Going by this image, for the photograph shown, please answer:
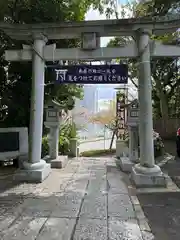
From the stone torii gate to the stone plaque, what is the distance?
5.05ft

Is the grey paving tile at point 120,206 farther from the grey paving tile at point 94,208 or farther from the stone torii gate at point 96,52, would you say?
the stone torii gate at point 96,52

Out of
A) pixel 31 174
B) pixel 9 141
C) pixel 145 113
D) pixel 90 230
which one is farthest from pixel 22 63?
pixel 90 230

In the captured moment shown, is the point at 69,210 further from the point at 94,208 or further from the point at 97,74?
the point at 97,74

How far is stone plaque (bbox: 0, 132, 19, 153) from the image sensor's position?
8852 millimetres

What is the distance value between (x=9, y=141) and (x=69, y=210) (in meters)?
4.48

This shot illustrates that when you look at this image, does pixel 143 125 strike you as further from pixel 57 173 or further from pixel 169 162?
pixel 169 162

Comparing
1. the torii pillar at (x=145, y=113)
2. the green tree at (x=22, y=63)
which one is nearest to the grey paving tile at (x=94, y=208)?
the torii pillar at (x=145, y=113)

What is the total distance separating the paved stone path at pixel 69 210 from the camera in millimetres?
4098

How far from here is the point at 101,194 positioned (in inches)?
245

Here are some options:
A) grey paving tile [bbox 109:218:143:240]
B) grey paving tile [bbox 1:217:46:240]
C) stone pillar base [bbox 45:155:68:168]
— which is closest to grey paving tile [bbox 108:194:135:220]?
grey paving tile [bbox 109:218:143:240]

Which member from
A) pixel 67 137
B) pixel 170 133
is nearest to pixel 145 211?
pixel 67 137

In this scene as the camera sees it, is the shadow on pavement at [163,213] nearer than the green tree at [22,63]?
Yes

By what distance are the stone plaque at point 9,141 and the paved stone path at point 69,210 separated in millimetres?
1492

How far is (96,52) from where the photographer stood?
7715 millimetres
